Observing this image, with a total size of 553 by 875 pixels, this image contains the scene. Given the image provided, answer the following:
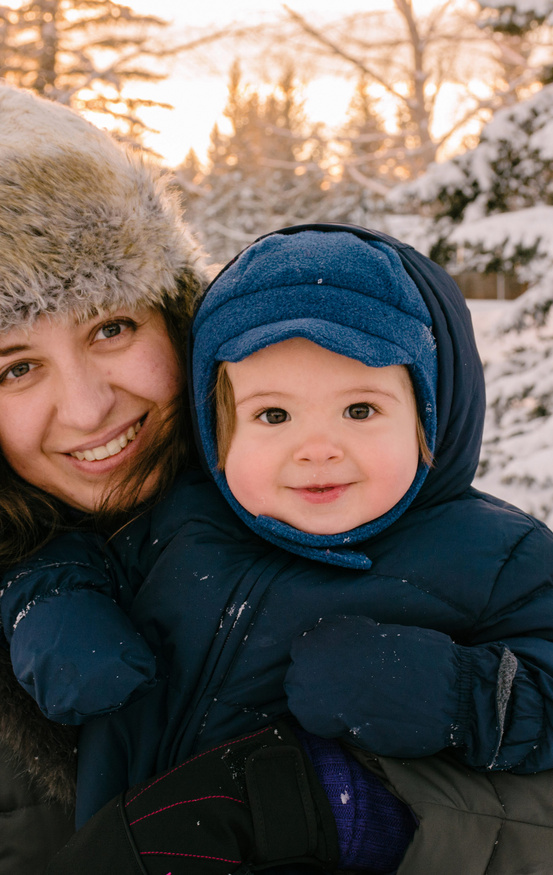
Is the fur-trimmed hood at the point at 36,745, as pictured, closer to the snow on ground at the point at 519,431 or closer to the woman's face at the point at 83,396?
the woman's face at the point at 83,396

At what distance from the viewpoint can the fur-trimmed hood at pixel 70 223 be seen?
1.66m

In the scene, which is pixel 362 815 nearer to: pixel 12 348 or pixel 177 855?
→ pixel 177 855

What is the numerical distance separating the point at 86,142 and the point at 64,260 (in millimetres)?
378

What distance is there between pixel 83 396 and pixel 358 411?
2.31 feet

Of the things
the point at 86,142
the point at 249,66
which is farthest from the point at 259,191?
the point at 86,142

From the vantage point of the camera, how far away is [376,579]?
160cm

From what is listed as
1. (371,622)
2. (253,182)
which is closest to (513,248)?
(371,622)

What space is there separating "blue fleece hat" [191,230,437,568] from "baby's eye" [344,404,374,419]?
0.38 ft

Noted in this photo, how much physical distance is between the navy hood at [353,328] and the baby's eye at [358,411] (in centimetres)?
12

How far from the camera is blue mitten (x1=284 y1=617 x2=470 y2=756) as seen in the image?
1.34 metres

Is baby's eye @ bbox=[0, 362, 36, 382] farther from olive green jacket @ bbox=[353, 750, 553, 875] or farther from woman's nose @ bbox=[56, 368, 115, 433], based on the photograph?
olive green jacket @ bbox=[353, 750, 553, 875]

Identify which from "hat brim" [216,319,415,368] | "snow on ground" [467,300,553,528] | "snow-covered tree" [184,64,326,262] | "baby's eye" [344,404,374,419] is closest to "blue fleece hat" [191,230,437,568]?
"hat brim" [216,319,415,368]

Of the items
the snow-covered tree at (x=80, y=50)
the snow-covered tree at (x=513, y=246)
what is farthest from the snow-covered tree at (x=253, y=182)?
the snow-covered tree at (x=513, y=246)

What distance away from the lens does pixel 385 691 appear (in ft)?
4.43
